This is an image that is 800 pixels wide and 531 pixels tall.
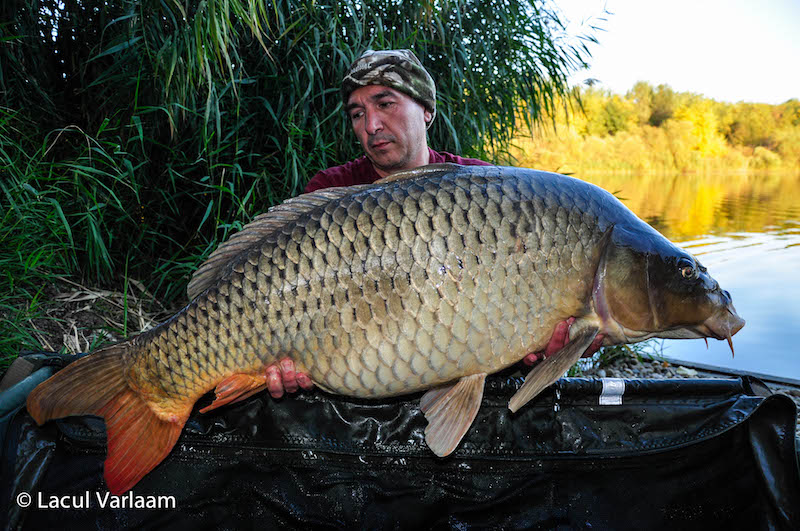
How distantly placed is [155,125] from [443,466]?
1.95 metres

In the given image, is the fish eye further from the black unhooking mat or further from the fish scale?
the black unhooking mat

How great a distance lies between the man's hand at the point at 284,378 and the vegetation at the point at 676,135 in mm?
15828

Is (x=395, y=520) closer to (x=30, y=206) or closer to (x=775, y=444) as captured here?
(x=775, y=444)

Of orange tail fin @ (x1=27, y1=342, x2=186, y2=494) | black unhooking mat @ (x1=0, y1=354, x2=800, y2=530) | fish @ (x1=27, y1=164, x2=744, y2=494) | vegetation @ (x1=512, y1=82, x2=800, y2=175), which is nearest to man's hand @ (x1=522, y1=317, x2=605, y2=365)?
fish @ (x1=27, y1=164, x2=744, y2=494)

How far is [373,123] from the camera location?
72.5 inches

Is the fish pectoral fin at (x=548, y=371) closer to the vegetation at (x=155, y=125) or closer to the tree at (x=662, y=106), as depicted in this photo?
the vegetation at (x=155, y=125)

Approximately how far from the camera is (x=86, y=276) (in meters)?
2.47

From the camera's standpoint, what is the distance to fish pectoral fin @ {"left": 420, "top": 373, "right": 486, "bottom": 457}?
1.11 m

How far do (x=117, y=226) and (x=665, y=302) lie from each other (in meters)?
2.29

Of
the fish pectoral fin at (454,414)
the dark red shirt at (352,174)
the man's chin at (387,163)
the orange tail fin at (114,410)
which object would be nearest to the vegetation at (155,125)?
the dark red shirt at (352,174)

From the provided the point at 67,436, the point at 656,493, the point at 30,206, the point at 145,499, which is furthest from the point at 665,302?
the point at 30,206

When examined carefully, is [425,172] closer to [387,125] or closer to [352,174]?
[387,125]

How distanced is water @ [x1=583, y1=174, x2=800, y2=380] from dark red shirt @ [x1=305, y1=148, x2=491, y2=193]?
1.33 m

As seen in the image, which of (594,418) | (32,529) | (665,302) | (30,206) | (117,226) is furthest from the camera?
(117,226)
